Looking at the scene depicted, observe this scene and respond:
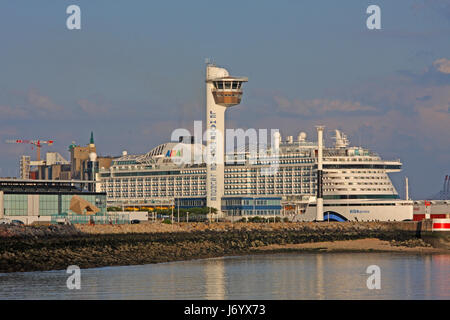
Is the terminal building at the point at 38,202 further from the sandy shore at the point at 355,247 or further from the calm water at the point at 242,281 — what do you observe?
the calm water at the point at 242,281

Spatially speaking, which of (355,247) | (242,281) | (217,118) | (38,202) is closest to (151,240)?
(355,247)

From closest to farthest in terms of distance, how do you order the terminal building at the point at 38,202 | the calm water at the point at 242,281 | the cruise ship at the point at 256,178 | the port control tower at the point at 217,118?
the calm water at the point at 242,281 → the terminal building at the point at 38,202 → the cruise ship at the point at 256,178 → the port control tower at the point at 217,118

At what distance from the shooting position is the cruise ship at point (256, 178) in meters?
115

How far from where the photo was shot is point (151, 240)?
76562 mm

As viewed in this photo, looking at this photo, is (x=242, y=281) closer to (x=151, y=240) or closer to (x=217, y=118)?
(x=151, y=240)

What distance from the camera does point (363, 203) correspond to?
113m

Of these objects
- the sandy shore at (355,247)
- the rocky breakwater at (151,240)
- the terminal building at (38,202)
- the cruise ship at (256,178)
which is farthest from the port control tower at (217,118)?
the sandy shore at (355,247)

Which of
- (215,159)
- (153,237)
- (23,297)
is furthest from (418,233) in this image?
(23,297)

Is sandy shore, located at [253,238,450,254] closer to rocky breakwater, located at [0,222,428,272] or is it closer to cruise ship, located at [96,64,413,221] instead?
rocky breakwater, located at [0,222,428,272]

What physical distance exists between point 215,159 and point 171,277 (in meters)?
75.6

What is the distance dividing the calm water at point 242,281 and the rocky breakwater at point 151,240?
3.08 m

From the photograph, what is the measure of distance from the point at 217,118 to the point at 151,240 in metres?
52.3

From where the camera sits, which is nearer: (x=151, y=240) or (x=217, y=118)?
(x=151, y=240)

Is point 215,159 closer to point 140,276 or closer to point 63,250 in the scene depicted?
point 63,250
